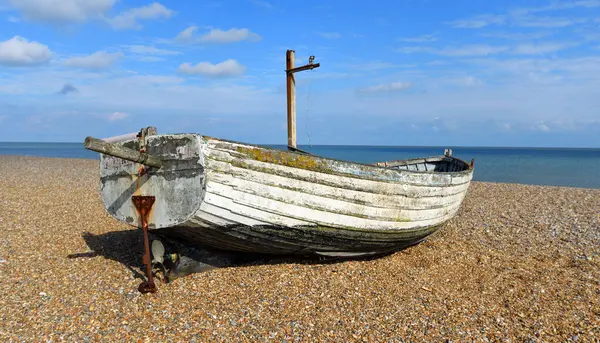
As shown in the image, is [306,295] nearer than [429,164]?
Yes

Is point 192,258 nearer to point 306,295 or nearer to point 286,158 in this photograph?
point 306,295

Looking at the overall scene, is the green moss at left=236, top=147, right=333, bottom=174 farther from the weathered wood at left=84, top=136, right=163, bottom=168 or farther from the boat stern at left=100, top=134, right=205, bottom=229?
the weathered wood at left=84, top=136, right=163, bottom=168

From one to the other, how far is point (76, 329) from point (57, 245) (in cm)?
372

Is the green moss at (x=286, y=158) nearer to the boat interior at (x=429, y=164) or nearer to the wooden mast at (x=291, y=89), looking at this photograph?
the wooden mast at (x=291, y=89)

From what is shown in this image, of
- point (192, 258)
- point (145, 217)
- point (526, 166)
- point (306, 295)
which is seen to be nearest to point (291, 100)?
point (192, 258)

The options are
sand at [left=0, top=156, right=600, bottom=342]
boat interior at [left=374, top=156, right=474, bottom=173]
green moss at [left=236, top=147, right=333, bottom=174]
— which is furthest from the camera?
boat interior at [left=374, top=156, right=474, bottom=173]

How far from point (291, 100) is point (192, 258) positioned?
12.6 feet

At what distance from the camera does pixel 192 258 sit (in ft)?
19.8

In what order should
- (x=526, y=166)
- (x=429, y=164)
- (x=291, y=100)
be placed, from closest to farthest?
(x=291, y=100)
(x=429, y=164)
(x=526, y=166)

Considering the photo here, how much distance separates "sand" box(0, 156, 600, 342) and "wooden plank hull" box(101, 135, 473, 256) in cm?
63

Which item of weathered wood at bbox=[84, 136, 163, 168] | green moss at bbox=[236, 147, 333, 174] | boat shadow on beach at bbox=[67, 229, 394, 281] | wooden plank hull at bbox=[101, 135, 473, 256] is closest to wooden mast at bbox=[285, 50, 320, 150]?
boat shadow on beach at bbox=[67, 229, 394, 281]

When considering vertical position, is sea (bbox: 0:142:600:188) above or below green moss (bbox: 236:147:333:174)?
below

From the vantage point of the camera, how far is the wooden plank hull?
4871 mm

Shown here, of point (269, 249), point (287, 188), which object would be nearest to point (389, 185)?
point (287, 188)
